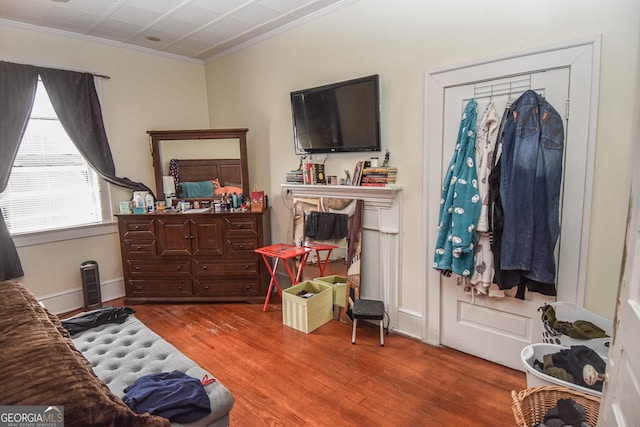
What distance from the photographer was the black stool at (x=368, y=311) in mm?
2674

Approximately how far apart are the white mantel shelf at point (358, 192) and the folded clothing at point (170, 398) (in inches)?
72.8

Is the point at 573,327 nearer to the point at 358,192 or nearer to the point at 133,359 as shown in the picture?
the point at 358,192

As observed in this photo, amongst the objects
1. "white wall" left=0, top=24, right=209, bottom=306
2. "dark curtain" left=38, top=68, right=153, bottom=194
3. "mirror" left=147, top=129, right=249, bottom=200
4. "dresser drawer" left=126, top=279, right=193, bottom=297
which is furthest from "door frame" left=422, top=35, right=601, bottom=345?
"dark curtain" left=38, top=68, right=153, bottom=194

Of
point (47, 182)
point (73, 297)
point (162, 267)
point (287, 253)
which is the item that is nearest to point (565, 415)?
point (287, 253)

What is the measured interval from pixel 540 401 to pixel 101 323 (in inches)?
98.8

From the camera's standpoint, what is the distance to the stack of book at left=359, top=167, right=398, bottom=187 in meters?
2.75

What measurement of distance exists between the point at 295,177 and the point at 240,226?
768 mm

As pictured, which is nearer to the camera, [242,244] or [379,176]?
[379,176]

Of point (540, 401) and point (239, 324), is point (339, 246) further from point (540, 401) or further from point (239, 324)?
point (540, 401)

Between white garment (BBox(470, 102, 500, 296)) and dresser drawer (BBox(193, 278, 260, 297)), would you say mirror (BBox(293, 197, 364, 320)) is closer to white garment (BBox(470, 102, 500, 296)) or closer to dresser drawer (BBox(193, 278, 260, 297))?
dresser drawer (BBox(193, 278, 260, 297))

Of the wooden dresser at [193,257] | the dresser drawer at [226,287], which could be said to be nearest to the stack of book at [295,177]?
the wooden dresser at [193,257]

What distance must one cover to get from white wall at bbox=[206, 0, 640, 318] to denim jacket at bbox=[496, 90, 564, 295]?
0.21 meters

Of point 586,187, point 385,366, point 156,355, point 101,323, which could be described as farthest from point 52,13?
point 586,187

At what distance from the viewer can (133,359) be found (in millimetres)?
1868
